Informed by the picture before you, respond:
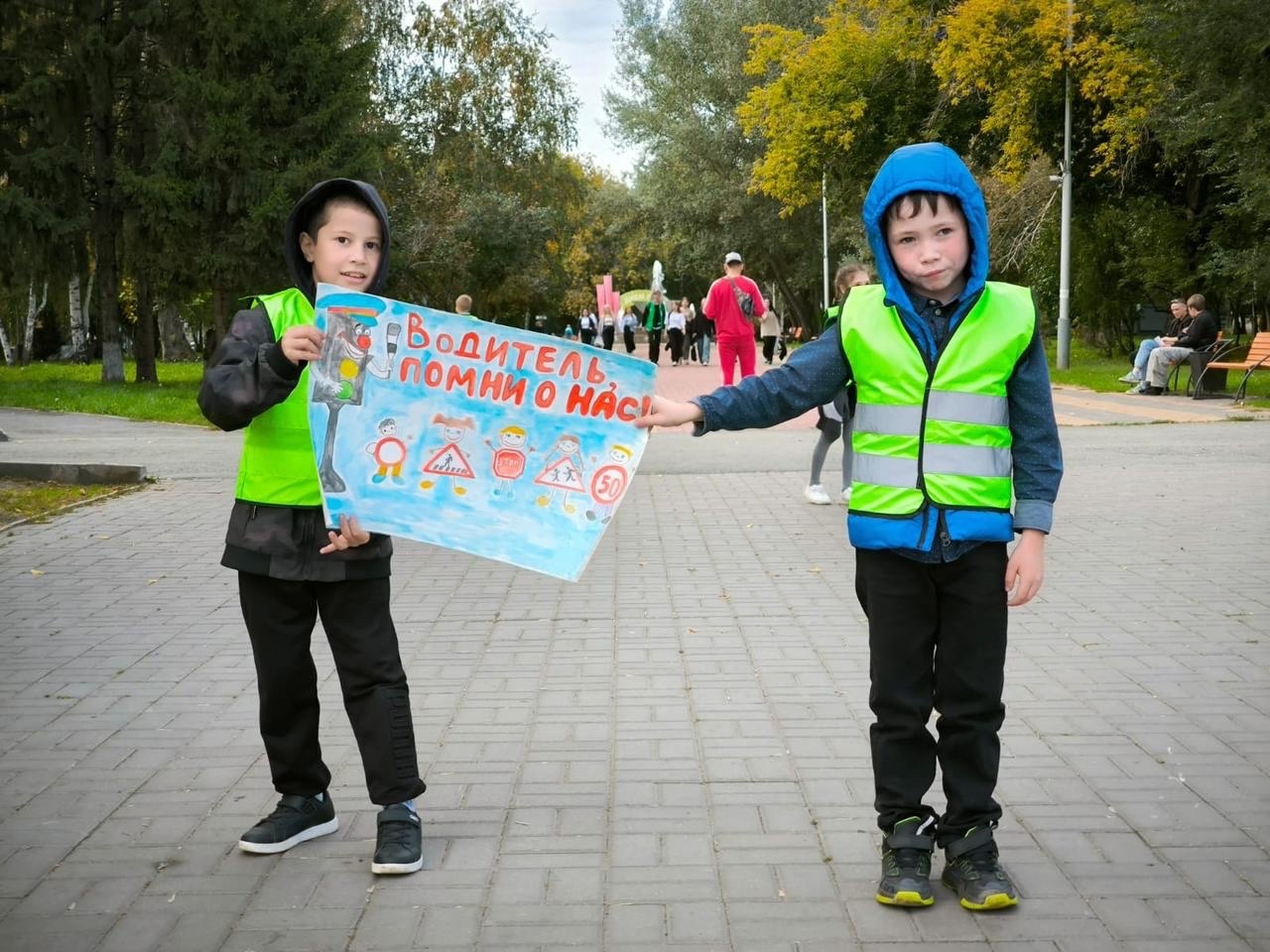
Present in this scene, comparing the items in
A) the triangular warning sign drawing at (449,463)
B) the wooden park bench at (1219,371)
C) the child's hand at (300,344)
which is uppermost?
the child's hand at (300,344)

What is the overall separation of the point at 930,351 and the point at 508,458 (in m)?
1.14

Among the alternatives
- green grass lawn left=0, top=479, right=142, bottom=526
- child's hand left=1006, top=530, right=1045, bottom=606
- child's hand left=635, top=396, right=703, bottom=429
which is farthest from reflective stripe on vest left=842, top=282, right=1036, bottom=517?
green grass lawn left=0, top=479, right=142, bottom=526

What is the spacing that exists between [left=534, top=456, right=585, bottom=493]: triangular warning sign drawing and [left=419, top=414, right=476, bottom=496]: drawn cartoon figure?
0.19m

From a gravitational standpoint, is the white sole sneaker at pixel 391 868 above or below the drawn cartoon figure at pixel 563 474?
below

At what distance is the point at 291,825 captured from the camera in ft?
13.2

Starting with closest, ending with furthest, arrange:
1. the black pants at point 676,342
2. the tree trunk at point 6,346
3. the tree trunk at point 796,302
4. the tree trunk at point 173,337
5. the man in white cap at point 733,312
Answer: the man in white cap at point 733,312 → the black pants at point 676,342 → the tree trunk at point 6,346 → the tree trunk at point 173,337 → the tree trunk at point 796,302

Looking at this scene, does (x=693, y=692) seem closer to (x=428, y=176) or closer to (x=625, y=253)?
(x=428, y=176)

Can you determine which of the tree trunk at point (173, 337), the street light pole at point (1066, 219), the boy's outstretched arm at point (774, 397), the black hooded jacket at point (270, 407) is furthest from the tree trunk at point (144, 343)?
the boy's outstretched arm at point (774, 397)

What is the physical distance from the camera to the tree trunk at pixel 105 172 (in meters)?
29.6

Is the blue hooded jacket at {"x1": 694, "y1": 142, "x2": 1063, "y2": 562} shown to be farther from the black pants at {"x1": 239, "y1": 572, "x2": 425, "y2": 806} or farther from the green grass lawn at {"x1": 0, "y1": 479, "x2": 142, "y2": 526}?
the green grass lawn at {"x1": 0, "y1": 479, "x2": 142, "y2": 526}

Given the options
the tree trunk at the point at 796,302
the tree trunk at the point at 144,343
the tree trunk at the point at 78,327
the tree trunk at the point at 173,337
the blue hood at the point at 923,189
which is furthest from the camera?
the tree trunk at the point at 796,302

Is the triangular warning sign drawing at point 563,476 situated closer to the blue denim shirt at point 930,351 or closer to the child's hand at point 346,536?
the blue denim shirt at point 930,351

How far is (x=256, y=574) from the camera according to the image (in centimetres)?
386

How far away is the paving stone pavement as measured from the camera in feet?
11.6
